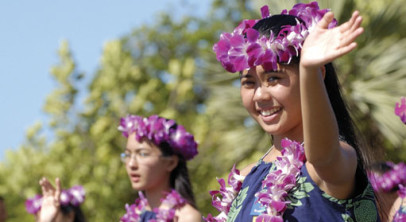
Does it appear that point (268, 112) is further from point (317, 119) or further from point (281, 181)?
point (317, 119)

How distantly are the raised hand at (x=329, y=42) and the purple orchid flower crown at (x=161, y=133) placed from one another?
→ 328 cm

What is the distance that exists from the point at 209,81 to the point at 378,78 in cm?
190

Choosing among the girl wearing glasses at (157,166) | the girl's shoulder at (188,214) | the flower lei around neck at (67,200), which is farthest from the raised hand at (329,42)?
the flower lei around neck at (67,200)

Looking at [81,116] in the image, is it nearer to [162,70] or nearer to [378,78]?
[378,78]

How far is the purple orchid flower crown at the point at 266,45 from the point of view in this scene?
111 inches

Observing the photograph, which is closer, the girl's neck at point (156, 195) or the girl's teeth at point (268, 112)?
the girl's teeth at point (268, 112)

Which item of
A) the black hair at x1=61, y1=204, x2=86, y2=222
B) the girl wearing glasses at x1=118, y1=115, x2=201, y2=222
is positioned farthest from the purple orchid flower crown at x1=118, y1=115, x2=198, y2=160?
the black hair at x1=61, y1=204, x2=86, y2=222

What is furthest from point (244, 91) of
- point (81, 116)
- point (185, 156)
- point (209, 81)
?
point (81, 116)

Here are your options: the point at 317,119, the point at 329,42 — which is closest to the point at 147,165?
the point at 317,119

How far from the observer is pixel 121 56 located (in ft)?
34.8

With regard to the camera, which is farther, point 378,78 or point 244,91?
point 378,78

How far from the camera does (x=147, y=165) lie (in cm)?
546

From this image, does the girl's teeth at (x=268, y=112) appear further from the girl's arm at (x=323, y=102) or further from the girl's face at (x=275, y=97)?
the girl's arm at (x=323, y=102)

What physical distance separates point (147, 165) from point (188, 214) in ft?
1.64
